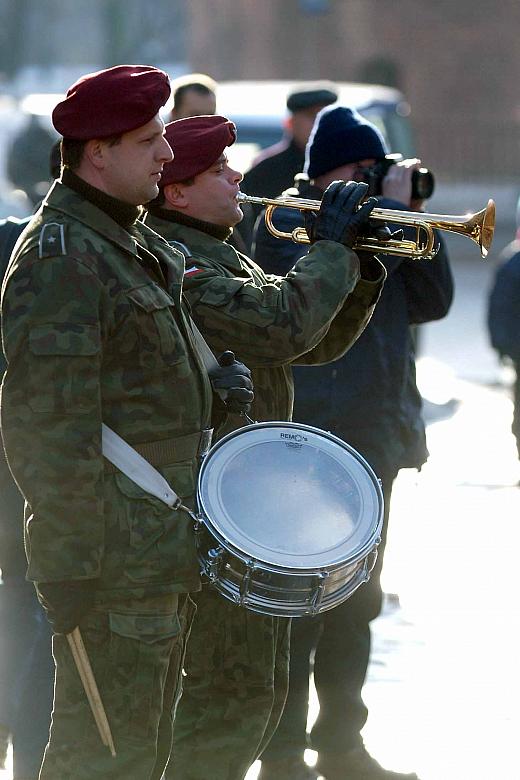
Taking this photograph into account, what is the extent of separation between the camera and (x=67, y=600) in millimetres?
3766

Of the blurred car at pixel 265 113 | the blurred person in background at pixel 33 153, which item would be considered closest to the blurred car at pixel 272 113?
the blurred car at pixel 265 113

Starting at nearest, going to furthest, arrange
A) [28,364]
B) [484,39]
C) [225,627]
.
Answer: [28,364]
[225,627]
[484,39]

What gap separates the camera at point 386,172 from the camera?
5559mm

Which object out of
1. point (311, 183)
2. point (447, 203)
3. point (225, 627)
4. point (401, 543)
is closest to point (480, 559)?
point (401, 543)

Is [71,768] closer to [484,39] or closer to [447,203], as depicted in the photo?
[447,203]

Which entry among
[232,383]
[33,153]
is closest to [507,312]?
[232,383]

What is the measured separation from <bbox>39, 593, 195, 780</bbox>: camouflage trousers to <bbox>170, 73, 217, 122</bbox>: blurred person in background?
405 cm

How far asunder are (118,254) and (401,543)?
16.4 feet

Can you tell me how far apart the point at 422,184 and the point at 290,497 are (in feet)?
5.94

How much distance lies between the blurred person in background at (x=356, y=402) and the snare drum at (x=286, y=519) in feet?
4.27

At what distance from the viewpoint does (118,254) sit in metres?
3.89

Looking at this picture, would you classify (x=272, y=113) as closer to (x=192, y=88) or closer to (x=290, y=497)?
(x=192, y=88)

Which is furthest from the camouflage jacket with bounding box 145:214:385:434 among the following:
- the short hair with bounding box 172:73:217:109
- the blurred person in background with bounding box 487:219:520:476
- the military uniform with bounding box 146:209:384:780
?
the blurred person in background with bounding box 487:219:520:476

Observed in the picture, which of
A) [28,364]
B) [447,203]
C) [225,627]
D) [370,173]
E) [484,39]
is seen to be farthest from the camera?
[484,39]
